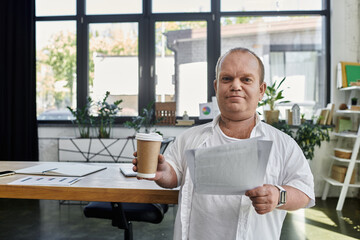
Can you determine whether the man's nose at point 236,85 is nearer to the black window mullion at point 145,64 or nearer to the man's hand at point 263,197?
the man's hand at point 263,197

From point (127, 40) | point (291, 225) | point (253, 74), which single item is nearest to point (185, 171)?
point (253, 74)

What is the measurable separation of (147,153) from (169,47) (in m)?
3.25

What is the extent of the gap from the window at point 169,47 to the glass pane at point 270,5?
0.01 meters

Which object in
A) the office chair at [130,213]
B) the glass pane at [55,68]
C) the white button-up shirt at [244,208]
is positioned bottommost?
the office chair at [130,213]

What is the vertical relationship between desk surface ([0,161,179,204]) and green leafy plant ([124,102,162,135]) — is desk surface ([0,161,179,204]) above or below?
below

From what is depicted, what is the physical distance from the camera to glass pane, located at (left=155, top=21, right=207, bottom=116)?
157 inches

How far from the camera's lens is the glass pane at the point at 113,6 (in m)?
3.97

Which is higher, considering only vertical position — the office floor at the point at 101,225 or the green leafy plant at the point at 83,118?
the green leafy plant at the point at 83,118

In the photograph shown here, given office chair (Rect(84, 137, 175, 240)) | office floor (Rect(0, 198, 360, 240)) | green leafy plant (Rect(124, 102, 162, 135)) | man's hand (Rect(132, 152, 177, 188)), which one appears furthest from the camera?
green leafy plant (Rect(124, 102, 162, 135))

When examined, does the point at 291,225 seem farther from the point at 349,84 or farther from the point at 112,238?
the point at 349,84

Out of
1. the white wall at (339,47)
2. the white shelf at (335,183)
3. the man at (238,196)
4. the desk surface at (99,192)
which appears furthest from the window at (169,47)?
the man at (238,196)

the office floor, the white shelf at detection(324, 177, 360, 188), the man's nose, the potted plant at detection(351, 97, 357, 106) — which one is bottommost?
the office floor

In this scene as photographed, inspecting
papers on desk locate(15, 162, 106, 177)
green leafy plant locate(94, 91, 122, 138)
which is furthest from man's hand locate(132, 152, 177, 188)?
green leafy plant locate(94, 91, 122, 138)

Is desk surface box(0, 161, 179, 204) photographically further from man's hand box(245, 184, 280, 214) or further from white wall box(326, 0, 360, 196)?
white wall box(326, 0, 360, 196)
